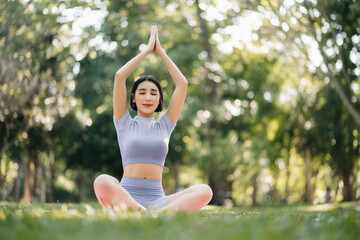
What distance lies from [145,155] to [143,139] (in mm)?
173

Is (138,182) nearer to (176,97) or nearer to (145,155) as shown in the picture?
(145,155)

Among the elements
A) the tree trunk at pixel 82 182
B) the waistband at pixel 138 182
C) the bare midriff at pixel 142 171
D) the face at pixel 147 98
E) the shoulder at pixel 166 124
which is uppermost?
the face at pixel 147 98

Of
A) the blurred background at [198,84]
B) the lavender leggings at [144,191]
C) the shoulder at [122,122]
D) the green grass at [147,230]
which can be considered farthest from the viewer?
the blurred background at [198,84]

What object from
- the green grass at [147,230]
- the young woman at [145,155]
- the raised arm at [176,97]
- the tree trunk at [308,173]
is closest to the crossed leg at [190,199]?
the young woman at [145,155]

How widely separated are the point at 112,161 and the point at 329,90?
410 inches

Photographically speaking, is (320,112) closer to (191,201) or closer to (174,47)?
(174,47)

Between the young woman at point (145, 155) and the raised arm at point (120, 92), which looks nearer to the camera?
the young woman at point (145, 155)

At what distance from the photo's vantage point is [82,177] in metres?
26.8

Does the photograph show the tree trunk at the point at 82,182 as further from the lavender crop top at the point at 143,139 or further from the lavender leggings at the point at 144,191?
the lavender leggings at the point at 144,191

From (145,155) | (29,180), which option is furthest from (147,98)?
(29,180)

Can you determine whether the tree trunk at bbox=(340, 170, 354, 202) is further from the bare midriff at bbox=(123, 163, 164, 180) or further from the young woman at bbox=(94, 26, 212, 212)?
the bare midriff at bbox=(123, 163, 164, 180)

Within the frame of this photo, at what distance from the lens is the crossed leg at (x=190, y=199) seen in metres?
4.21

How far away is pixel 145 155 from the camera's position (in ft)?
15.3

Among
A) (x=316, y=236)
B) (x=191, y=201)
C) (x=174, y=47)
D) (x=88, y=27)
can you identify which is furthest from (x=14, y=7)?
(x=316, y=236)
